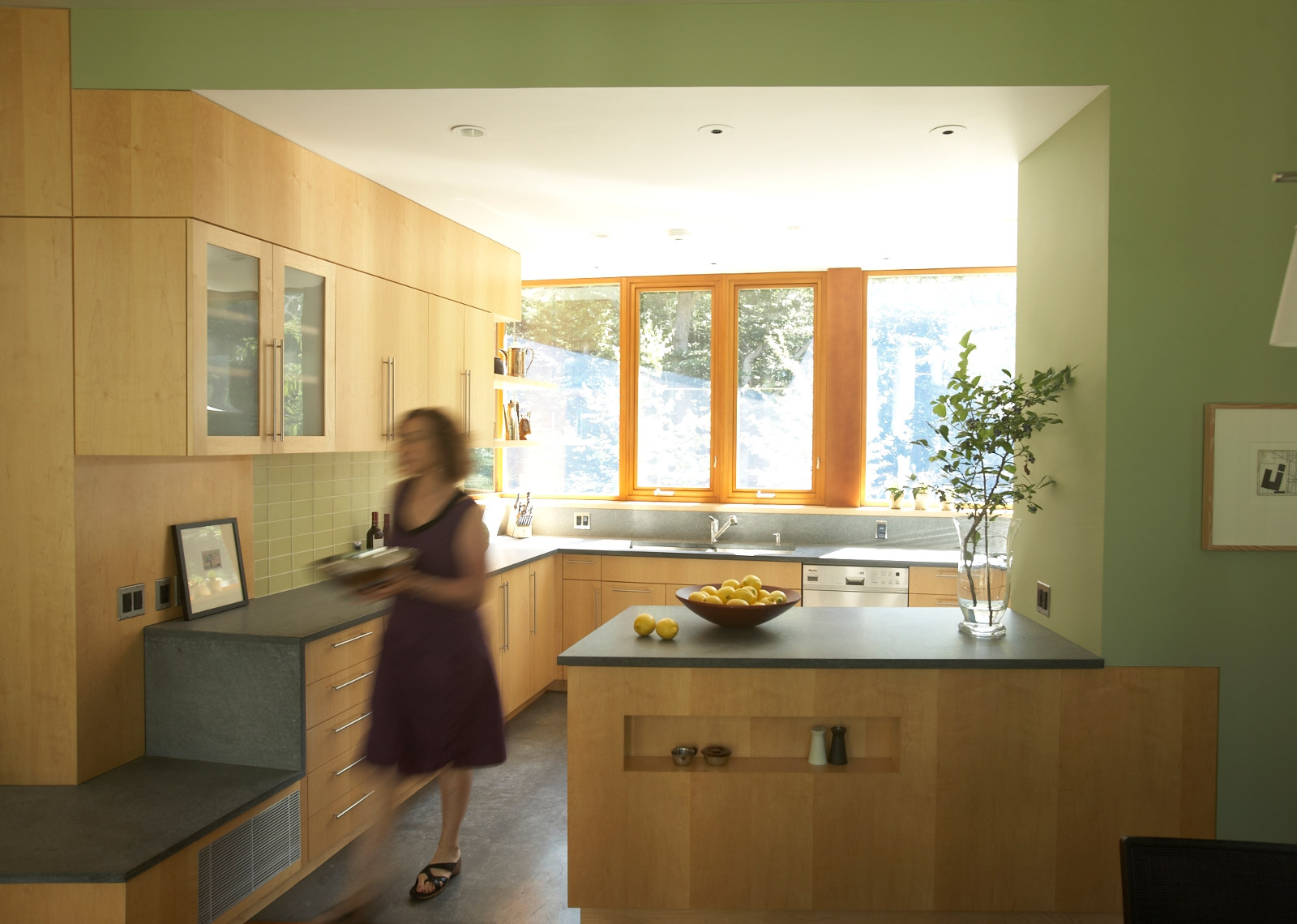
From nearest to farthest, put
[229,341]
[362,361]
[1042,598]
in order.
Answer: [229,341] → [1042,598] → [362,361]

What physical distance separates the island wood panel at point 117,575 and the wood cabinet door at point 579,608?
2.50 meters

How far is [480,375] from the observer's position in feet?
15.8

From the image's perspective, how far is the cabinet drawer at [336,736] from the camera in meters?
2.99

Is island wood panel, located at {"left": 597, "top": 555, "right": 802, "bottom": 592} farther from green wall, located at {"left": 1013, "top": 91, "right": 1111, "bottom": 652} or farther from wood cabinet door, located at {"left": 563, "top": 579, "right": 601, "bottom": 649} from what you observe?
green wall, located at {"left": 1013, "top": 91, "right": 1111, "bottom": 652}

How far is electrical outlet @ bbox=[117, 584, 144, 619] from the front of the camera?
283 cm

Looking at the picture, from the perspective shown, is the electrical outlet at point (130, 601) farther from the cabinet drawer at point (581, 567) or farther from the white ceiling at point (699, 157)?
the cabinet drawer at point (581, 567)

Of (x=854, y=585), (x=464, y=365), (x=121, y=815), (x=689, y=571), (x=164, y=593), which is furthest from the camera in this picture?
Answer: (x=689, y=571)

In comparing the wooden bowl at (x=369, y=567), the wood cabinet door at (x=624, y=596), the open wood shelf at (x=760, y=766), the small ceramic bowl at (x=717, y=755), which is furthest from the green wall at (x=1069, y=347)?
the wood cabinet door at (x=624, y=596)

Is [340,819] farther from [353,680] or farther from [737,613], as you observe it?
[737,613]

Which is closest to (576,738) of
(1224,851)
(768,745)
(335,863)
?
(768,745)

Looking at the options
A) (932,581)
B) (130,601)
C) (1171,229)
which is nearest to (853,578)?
(932,581)

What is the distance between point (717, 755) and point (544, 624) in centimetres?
249

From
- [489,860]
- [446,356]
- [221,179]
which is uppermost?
[221,179]

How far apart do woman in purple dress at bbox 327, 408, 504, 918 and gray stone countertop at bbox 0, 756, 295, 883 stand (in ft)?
1.45
